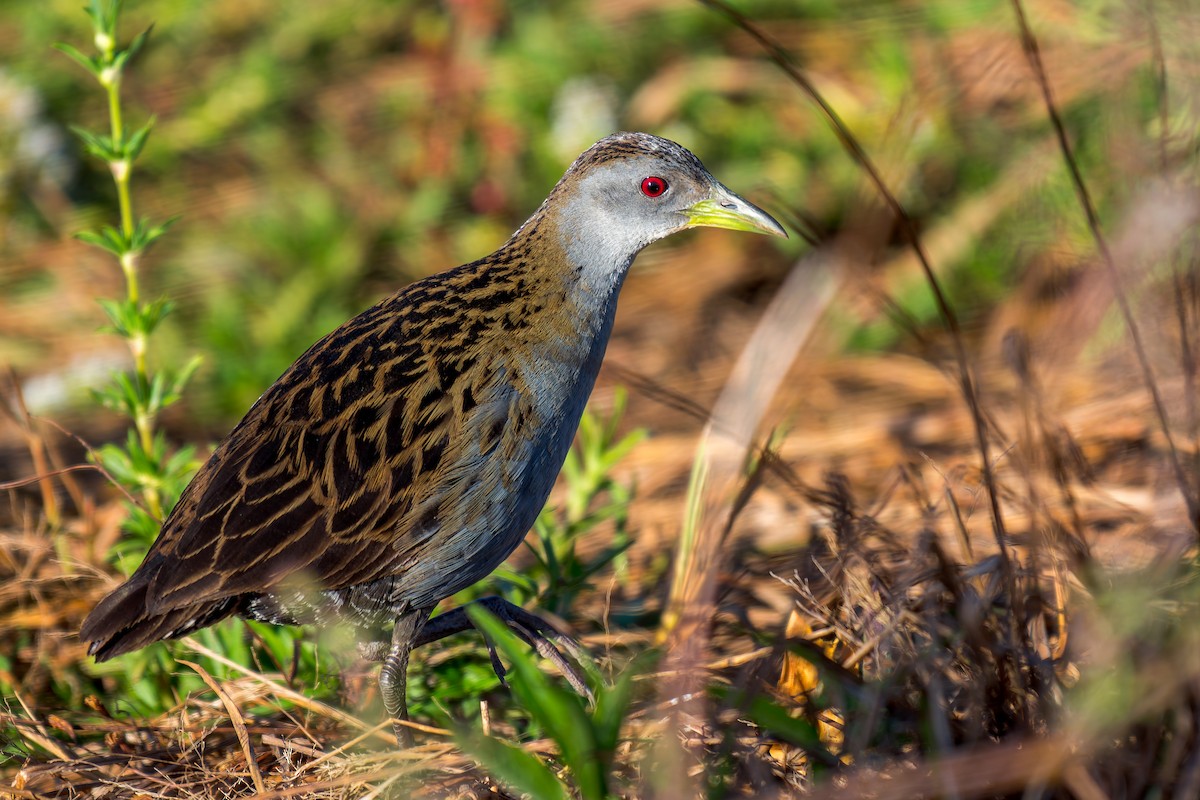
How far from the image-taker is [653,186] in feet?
11.9

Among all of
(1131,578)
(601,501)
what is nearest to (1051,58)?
(601,501)

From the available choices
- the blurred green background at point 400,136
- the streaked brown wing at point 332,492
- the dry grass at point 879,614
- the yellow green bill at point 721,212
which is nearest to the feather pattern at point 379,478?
the streaked brown wing at point 332,492

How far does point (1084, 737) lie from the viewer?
228 cm

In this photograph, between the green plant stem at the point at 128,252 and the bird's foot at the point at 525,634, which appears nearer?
the bird's foot at the point at 525,634

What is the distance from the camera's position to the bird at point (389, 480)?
3.09 m

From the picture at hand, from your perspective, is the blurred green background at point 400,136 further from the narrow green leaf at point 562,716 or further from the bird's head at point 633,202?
the narrow green leaf at point 562,716

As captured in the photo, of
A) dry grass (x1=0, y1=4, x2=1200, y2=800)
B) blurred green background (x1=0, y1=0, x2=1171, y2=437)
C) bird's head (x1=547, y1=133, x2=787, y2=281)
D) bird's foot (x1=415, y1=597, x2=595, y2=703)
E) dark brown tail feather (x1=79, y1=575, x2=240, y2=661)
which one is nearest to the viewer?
dry grass (x1=0, y1=4, x2=1200, y2=800)

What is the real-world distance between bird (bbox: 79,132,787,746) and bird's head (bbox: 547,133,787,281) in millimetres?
198

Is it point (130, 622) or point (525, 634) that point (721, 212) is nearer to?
point (525, 634)

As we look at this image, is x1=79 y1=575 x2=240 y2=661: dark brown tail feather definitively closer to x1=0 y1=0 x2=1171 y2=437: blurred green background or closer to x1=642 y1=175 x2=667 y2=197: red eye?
x1=642 y1=175 x2=667 y2=197: red eye

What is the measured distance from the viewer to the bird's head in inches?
138

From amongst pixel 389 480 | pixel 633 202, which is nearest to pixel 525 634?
pixel 389 480

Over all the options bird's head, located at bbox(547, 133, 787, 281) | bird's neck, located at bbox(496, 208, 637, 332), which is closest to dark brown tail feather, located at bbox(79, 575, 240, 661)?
bird's neck, located at bbox(496, 208, 637, 332)

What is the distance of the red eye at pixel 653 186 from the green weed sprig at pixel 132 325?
133 cm
